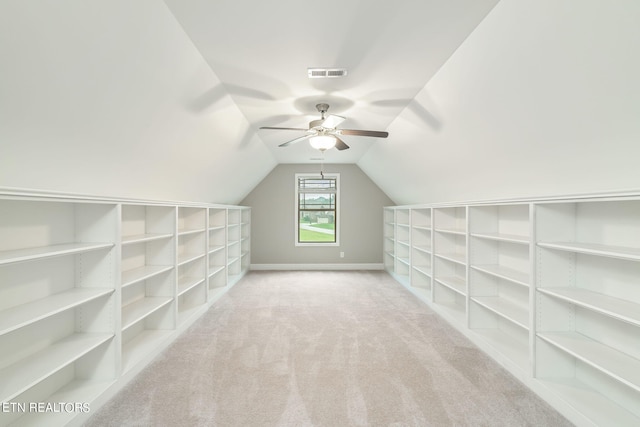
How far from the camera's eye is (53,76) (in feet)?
5.18

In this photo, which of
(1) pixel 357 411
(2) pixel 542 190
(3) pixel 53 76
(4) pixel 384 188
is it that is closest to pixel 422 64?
(2) pixel 542 190

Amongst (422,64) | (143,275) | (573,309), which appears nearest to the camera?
(573,309)

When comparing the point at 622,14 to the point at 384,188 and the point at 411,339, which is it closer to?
the point at 411,339

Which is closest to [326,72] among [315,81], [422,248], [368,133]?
[315,81]

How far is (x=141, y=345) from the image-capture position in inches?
115

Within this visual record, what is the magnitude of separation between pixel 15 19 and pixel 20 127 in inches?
23.8

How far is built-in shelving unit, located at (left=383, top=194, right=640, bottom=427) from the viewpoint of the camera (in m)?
1.95

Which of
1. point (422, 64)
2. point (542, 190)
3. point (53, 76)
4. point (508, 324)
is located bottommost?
point (508, 324)

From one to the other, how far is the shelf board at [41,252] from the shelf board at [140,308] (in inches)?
30.4

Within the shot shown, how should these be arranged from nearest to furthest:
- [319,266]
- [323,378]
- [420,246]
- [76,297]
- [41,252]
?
[41,252]
[76,297]
[323,378]
[420,246]
[319,266]

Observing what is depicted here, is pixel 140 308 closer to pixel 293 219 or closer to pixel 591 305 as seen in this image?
pixel 591 305

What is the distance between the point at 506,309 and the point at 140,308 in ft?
12.5

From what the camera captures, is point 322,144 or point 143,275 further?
point 322,144

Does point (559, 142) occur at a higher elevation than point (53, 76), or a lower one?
lower
